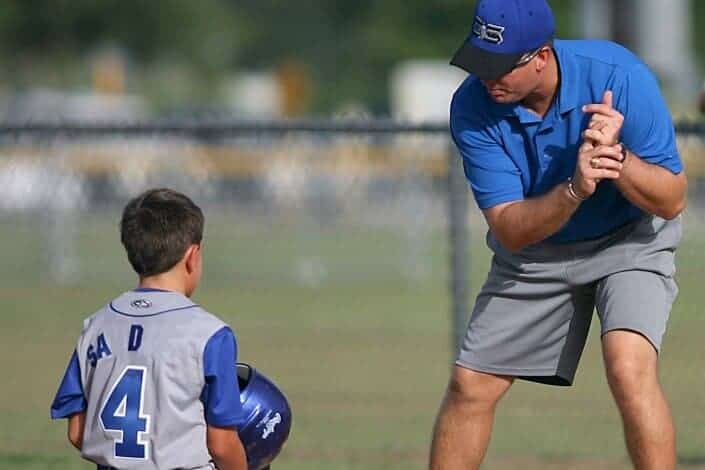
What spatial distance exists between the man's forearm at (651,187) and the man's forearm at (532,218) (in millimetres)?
187

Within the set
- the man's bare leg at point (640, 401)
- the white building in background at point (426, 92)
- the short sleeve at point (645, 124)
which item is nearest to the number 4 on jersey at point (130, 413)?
the man's bare leg at point (640, 401)

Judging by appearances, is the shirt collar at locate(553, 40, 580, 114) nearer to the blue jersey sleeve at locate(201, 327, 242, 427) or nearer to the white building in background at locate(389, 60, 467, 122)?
the blue jersey sleeve at locate(201, 327, 242, 427)

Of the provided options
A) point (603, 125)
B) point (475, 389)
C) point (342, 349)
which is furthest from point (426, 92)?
point (603, 125)

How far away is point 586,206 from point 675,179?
348 mm

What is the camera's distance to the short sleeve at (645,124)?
5.33 meters

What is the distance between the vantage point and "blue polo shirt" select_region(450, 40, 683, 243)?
5352mm

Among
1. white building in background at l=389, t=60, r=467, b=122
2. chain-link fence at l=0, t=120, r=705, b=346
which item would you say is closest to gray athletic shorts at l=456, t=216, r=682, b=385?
chain-link fence at l=0, t=120, r=705, b=346

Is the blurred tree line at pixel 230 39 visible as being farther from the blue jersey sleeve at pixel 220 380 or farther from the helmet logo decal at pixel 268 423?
the blue jersey sleeve at pixel 220 380

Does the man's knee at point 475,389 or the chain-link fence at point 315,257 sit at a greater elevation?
the man's knee at point 475,389

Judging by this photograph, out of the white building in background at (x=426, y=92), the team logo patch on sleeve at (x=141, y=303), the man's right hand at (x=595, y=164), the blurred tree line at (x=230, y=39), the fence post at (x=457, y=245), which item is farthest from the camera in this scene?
the blurred tree line at (x=230, y=39)

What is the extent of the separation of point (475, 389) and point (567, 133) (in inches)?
39.5

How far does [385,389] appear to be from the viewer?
10.3 metres

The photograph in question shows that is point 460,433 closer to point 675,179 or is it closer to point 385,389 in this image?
point 675,179

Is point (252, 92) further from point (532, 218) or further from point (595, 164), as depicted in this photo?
point (595, 164)
